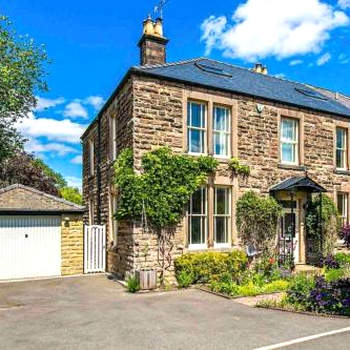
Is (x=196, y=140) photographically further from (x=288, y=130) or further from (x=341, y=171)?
(x=341, y=171)

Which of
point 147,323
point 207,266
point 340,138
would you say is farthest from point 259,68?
point 147,323

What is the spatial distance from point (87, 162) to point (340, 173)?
13.0m

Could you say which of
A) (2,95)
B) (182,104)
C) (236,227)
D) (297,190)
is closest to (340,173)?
(297,190)

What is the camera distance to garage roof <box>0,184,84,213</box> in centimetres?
1506

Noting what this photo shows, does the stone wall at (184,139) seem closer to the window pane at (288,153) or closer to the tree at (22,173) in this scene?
the window pane at (288,153)

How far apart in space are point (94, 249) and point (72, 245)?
92 centimetres

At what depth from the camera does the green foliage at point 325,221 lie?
16.3 m

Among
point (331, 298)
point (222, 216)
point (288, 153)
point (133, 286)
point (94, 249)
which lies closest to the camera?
point (331, 298)

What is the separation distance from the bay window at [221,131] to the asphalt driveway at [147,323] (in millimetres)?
5576

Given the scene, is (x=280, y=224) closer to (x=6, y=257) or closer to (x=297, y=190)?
(x=297, y=190)

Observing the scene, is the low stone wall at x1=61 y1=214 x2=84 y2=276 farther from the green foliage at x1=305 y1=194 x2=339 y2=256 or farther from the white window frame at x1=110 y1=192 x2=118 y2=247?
the green foliage at x1=305 y1=194 x2=339 y2=256

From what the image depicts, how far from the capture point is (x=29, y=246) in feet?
49.4

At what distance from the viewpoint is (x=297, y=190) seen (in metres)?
16.0

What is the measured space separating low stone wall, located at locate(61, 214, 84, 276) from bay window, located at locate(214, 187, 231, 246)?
18.3ft
